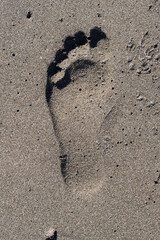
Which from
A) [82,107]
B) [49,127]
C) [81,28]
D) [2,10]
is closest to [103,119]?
[82,107]

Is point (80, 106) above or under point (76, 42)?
under

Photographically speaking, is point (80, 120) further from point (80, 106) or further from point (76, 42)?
point (76, 42)

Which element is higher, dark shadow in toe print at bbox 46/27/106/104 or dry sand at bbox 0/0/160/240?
dark shadow in toe print at bbox 46/27/106/104

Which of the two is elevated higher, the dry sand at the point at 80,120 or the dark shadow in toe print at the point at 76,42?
the dark shadow in toe print at the point at 76,42

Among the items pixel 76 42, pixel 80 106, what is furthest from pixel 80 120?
pixel 76 42

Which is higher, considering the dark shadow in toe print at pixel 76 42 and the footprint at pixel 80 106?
the dark shadow in toe print at pixel 76 42

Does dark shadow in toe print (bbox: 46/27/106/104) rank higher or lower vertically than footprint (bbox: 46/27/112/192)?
higher
